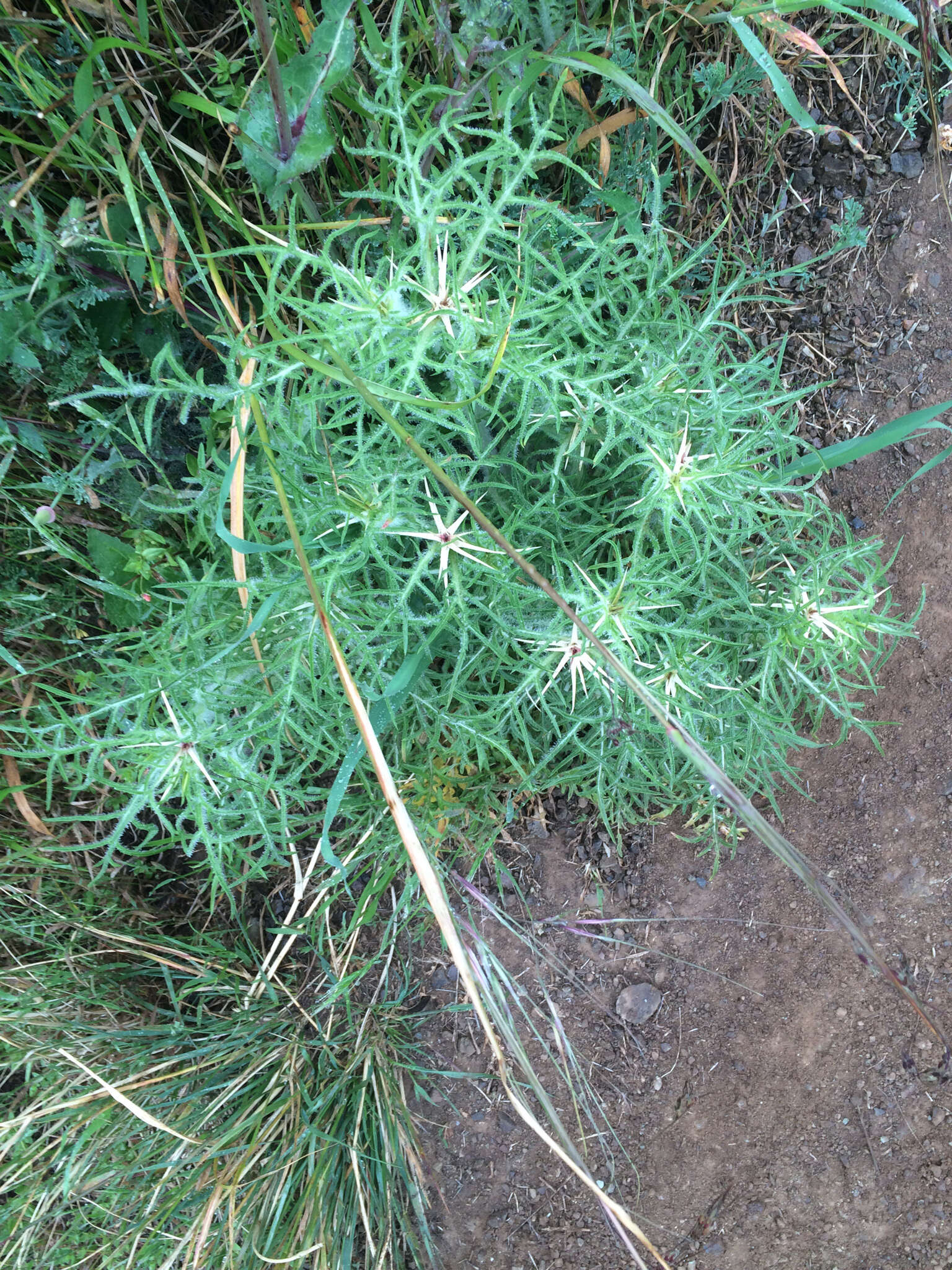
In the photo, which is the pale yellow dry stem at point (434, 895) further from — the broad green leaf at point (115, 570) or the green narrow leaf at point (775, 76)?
the green narrow leaf at point (775, 76)

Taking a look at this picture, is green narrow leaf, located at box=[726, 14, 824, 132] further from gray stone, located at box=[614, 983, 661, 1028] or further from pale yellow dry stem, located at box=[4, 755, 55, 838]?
pale yellow dry stem, located at box=[4, 755, 55, 838]

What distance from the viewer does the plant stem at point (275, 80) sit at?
3.81ft

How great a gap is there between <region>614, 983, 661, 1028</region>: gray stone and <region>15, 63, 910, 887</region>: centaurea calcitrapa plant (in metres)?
0.62

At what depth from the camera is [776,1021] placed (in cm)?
216

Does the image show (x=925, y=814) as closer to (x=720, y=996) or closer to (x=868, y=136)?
(x=720, y=996)

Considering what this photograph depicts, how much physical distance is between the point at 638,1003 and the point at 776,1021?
354 mm

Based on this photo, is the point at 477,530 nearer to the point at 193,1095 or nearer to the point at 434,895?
the point at 434,895

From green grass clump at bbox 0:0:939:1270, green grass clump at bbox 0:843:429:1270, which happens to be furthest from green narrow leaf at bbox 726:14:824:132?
green grass clump at bbox 0:843:429:1270

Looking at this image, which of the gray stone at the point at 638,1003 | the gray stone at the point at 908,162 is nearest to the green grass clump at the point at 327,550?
the gray stone at the point at 638,1003

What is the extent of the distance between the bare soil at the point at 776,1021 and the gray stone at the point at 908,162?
0.23m

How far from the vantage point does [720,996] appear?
7.14 feet

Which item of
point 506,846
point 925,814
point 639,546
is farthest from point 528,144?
point 925,814

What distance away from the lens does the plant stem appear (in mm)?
1162

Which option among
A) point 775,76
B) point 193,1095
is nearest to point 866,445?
point 775,76
